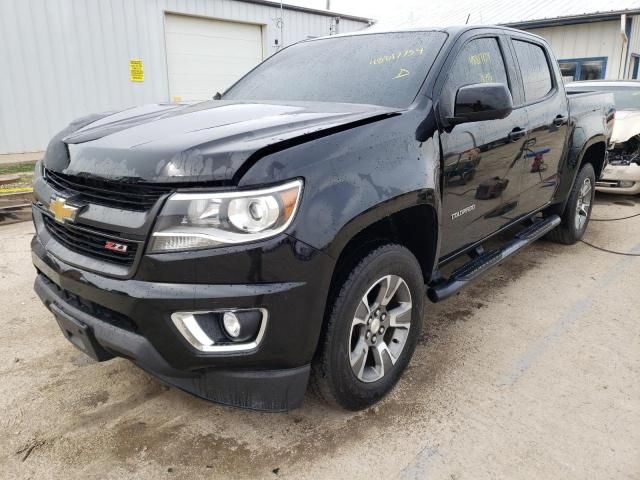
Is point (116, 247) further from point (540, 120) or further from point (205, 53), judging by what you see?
point (205, 53)

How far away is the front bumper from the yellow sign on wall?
960 centimetres

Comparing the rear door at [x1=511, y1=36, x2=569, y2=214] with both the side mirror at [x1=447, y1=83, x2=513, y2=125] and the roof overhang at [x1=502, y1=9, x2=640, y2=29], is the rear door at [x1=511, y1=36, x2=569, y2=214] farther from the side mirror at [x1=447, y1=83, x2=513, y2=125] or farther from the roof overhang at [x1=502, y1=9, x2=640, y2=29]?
the roof overhang at [x1=502, y1=9, x2=640, y2=29]

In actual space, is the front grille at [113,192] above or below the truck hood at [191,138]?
below

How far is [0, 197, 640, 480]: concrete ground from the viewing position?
7.09 feet

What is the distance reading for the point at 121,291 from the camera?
6.31 ft

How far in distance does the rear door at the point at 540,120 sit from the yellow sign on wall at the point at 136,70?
8.72 metres

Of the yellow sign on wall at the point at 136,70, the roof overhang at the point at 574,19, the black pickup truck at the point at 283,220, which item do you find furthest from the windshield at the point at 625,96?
the yellow sign on wall at the point at 136,70

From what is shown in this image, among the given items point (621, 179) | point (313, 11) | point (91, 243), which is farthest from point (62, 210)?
point (313, 11)

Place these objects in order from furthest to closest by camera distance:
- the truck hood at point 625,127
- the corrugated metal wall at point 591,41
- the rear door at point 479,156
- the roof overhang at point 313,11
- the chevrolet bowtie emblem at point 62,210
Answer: the corrugated metal wall at point 591,41
the roof overhang at point 313,11
the truck hood at point 625,127
the rear door at point 479,156
the chevrolet bowtie emblem at point 62,210

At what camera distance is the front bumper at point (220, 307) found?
72.9 inches

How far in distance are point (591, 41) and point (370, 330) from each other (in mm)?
14145

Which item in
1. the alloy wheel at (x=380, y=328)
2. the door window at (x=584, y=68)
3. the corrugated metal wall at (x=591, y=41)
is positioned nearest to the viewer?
the alloy wheel at (x=380, y=328)

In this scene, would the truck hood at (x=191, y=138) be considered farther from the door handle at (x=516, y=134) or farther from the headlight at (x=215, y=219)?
the door handle at (x=516, y=134)

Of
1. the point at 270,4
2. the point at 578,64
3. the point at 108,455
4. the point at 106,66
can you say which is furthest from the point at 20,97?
the point at 578,64
